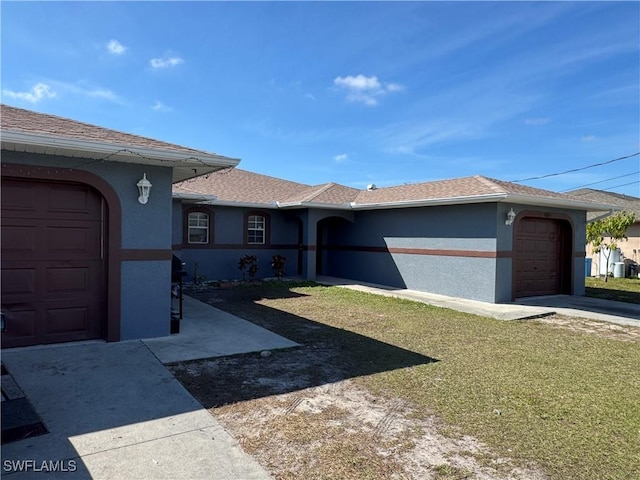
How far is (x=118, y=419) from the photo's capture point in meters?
3.54

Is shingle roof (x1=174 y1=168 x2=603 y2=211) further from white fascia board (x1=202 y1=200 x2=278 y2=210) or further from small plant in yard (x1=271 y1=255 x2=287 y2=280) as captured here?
small plant in yard (x1=271 y1=255 x2=287 y2=280)

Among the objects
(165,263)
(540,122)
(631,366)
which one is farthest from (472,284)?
(540,122)

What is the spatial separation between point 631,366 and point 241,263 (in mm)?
11761

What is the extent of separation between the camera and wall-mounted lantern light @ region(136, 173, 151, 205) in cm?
600

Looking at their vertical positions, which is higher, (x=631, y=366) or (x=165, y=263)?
(x=165, y=263)

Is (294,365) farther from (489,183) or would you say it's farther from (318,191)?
(318,191)

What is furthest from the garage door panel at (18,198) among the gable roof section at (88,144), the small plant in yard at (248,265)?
the small plant in yard at (248,265)

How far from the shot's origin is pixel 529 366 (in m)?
5.52

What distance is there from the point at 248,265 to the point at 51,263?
9601mm

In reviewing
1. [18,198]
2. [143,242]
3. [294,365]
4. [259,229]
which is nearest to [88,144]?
[18,198]

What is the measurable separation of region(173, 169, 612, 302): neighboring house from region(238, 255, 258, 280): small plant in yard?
31 centimetres

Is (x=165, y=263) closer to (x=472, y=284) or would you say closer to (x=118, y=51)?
(x=118, y=51)

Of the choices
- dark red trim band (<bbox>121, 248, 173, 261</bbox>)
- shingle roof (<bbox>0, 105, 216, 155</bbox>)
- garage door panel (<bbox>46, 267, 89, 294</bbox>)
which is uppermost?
shingle roof (<bbox>0, 105, 216, 155</bbox>)

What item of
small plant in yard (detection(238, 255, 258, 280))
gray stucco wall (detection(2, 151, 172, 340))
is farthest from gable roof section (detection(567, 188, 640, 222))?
gray stucco wall (detection(2, 151, 172, 340))
